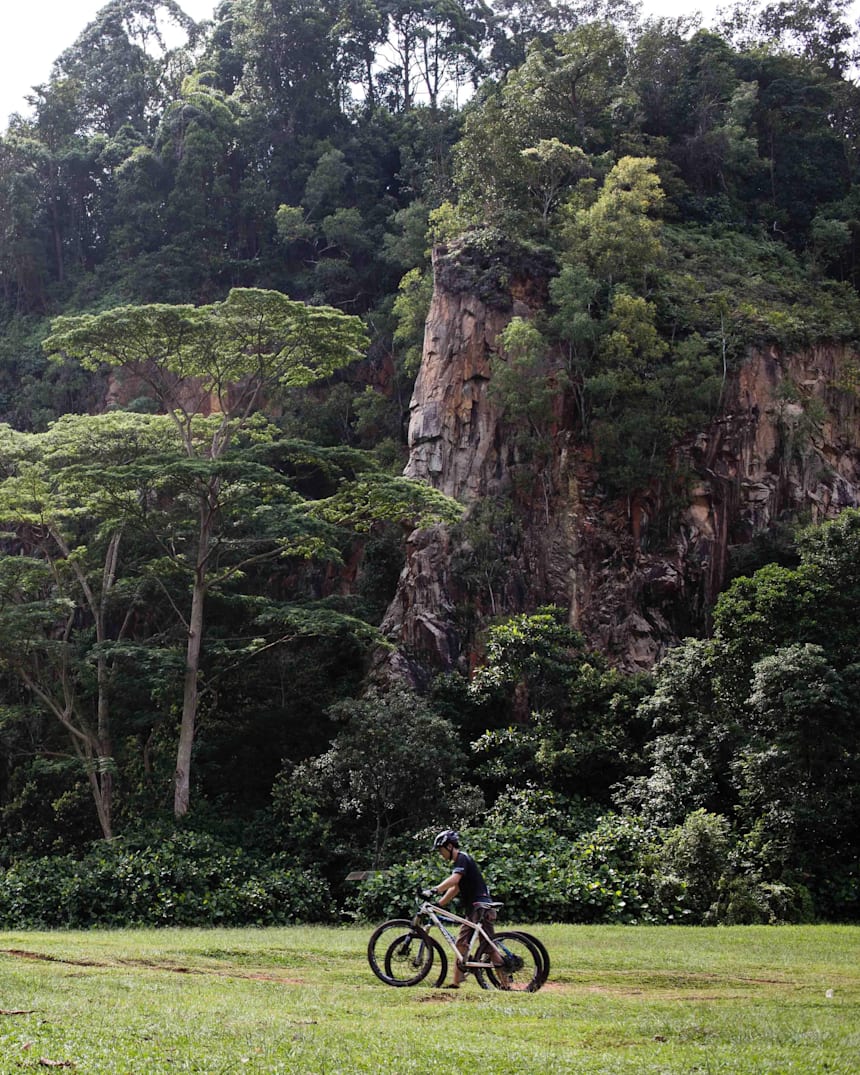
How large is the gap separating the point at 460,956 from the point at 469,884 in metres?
0.56

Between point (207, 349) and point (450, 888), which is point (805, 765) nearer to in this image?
point (450, 888)

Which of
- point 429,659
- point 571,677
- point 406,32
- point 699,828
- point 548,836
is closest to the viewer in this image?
point 699,828

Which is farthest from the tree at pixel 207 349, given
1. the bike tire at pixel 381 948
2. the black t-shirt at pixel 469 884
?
the black t-shirt at pixel 469 884

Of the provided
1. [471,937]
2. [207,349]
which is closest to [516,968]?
[471,937]

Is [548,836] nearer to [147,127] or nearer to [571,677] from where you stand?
[571,677]

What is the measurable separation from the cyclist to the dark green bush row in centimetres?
907

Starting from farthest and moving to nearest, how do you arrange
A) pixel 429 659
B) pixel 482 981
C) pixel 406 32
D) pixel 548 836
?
pixel 406 32, pixel 429 659, pixel 548 836, pixel 482 981

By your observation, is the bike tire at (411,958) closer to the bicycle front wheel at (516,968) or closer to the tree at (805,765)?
the bicycle front wheel at (516,968)

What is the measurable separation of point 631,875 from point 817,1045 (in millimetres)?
10334

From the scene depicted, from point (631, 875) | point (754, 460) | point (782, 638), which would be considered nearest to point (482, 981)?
point (631, 875)

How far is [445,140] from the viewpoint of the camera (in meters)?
41.7

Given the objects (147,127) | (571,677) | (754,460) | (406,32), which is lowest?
(571,677)

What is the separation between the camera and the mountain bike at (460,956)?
8875 mm

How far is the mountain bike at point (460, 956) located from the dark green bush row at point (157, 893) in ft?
27.7
